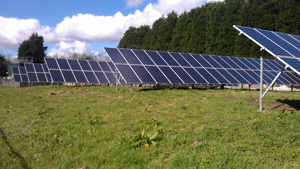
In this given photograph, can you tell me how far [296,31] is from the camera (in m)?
29.7

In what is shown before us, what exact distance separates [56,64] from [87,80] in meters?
4.63

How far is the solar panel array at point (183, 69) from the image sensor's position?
18.0 meters

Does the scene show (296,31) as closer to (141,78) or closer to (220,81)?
(220,81)

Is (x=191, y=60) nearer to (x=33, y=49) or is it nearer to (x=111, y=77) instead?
(x=111, y=77)

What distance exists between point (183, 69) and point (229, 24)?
60.9 ft

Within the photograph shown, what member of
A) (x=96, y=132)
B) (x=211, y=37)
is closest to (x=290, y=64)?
(x=96, y=132)

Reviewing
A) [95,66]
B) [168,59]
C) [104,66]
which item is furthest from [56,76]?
→ [168,59]

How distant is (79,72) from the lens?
24.9 m

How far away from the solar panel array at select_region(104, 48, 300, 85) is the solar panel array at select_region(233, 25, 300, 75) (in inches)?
248

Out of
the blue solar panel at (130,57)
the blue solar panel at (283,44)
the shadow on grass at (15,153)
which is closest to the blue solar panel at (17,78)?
the blue solar panel at (130,57)

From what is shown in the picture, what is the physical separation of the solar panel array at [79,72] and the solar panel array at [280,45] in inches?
597

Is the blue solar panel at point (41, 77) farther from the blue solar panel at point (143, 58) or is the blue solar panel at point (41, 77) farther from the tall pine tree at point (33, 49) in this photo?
the tall pine tree at point (33, 49)


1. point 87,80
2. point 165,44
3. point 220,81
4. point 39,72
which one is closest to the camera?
point 220,81

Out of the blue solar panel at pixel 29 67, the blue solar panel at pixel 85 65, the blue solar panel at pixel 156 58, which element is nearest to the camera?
the blue solar panel at pixel 156 58
